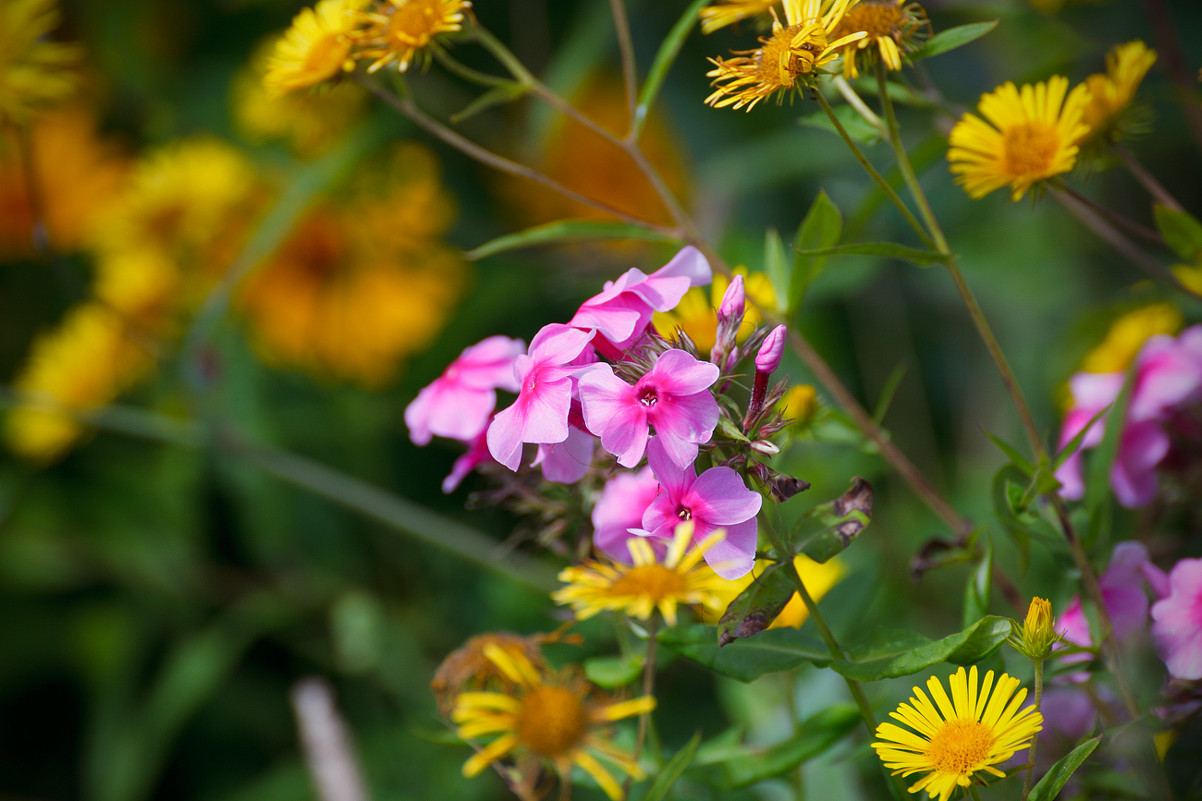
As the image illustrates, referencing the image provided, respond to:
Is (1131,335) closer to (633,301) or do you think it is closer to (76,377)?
(633,301)

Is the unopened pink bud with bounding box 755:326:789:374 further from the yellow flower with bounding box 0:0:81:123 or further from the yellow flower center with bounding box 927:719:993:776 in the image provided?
the yellow flower with bounding box 0:0:81:123

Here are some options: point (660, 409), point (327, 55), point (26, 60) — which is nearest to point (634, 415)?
point (660, 409)

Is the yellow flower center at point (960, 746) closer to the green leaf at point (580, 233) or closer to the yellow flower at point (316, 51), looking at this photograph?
the green leaf at point (580, 233)

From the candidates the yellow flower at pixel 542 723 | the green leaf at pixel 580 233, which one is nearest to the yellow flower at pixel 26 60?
the green leaf at pixel 580 233

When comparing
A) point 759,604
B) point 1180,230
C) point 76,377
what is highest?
point 1180,230

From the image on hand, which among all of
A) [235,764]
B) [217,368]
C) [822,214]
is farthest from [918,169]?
[235,764]

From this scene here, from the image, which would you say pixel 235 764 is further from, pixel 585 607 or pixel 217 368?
pixel 585 607
